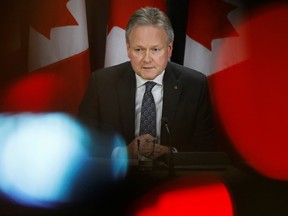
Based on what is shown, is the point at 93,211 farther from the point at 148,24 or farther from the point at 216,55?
the point at 216,55

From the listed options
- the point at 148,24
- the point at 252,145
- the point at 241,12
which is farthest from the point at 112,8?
the point at 252,145

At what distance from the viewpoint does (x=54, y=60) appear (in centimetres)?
239

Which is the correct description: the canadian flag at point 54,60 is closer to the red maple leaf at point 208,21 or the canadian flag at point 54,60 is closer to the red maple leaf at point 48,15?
the red maple leaf at point 48,15

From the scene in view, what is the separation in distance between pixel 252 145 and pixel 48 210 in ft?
5.09

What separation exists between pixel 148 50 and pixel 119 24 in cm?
26

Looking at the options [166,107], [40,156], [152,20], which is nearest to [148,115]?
[166,107]

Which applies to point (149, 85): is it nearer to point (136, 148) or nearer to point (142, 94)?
point (142, 94)

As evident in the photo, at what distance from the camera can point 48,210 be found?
1.24 m

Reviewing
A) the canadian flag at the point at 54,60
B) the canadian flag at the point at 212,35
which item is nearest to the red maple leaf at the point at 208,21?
the canadian flag at the point at 212,35

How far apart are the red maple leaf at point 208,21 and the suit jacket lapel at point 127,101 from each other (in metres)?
0.42

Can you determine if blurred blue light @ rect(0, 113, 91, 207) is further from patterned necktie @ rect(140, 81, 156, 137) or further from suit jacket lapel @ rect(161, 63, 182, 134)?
suit jacket lapel @ rect(161, 63, 182, 134)

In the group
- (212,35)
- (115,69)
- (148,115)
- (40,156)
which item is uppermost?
(212,35)

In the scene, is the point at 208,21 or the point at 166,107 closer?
the point at 166,107

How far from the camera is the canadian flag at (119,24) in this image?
2.40 m
